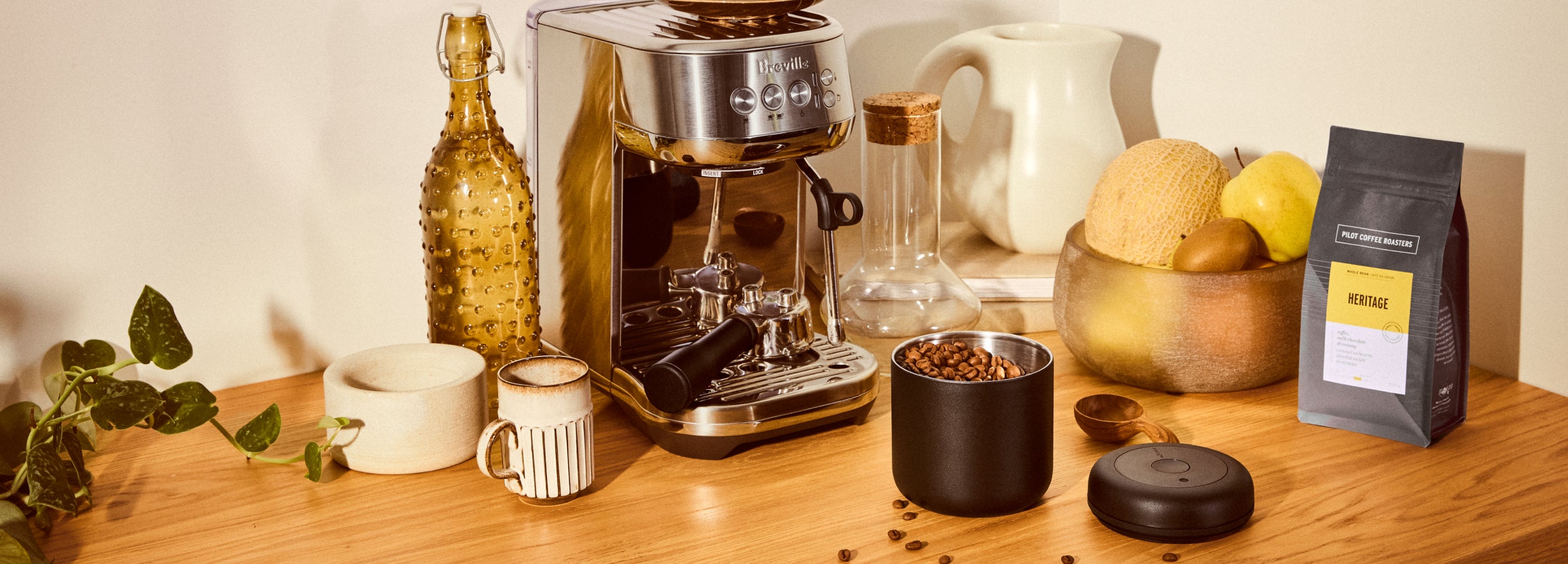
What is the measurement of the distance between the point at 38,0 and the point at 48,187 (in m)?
0.14

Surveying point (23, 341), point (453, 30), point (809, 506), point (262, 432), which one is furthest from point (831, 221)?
point (23, 341)

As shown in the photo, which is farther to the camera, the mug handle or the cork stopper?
the cork stopper

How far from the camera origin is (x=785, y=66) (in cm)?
82

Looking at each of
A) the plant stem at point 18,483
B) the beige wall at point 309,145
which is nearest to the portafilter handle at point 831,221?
the beige wall at point 309,145

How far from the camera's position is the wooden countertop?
749 mm

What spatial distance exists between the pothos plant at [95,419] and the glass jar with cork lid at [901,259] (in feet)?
1.50

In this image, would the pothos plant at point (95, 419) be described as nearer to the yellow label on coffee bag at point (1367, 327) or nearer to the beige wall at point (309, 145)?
the beige wall at point (309, 145)

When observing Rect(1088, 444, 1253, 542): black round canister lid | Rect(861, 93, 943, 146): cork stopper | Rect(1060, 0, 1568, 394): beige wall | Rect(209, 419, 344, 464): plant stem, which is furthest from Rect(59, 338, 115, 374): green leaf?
Rect(1060, 0, 1568, 394): beige wall

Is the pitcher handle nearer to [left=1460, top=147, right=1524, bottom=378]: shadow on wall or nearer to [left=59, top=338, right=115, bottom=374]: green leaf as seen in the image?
[left=1460, top=147, right=1524, bottom=378]: shadow on wall

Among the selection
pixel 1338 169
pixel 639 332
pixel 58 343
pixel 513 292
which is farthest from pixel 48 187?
pixel 1338 169

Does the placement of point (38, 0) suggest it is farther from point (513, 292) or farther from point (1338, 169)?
point (1338, 169)

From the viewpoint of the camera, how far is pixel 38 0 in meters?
0.90

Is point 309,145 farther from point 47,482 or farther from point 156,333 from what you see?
point 47,482

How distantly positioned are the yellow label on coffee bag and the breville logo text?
41cm
